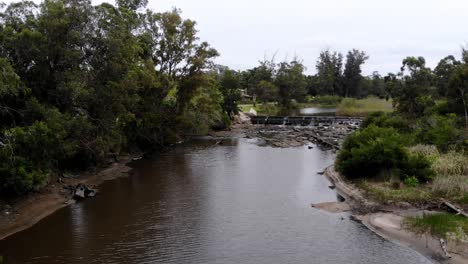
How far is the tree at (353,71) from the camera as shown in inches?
4948

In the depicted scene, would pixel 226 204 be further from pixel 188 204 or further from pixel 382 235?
pixel 382 235

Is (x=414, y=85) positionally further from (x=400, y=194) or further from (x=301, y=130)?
(x=400, y=194)

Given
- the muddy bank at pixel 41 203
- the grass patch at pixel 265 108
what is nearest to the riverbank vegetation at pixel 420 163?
the muddy bank at pixel 41 203

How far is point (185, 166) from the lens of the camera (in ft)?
133

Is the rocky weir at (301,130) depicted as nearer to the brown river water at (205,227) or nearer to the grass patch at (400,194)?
the brown river water at (205,227)

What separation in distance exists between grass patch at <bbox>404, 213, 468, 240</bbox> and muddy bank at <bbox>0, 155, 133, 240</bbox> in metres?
19.1

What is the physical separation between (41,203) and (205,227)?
10093 millimetres

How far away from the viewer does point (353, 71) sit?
126 m

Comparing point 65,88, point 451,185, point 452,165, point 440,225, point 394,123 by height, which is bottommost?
point 440,225

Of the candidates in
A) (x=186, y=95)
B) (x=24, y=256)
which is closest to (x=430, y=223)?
(x=24, y=256)

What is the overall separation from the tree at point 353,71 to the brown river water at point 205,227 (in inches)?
3712

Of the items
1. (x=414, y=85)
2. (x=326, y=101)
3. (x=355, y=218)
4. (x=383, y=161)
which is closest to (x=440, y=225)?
(x=355, y=218)

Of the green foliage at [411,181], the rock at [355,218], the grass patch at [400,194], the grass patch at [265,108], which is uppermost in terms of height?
the grass patch at [265,108]

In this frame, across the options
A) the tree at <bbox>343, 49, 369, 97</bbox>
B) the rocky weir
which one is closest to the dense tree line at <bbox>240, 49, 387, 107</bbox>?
the tree at <bbox>343, 49, 369, 97</bbox>
